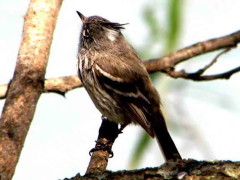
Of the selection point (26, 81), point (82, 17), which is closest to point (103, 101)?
point (82, 17)

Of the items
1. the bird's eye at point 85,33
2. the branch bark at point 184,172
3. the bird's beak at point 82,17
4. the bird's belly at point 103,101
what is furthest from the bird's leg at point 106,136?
the branch bark at point 184,172

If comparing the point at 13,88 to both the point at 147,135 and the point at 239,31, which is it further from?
the point at 239,31

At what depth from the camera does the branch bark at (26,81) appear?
4039 millimetres

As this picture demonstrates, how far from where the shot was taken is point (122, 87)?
578cm

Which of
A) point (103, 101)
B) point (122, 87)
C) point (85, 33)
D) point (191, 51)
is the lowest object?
point (103, 101)

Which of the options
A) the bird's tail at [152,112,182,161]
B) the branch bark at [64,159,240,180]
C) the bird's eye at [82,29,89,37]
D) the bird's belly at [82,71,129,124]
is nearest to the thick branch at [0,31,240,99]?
the bird's belly at [82,71,129,124]

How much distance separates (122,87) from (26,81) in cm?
152

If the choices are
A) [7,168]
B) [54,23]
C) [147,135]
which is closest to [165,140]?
[147,135]

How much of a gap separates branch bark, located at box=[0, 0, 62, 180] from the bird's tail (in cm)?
144

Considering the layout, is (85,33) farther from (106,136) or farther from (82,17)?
(106,136)

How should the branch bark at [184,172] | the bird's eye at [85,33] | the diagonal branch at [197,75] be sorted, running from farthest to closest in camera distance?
the bird's eye at [85,33]
the diagonal branch at [197,75]
the branch bark at [184,172]

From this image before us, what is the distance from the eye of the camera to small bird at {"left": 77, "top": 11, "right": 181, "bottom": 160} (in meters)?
5.63

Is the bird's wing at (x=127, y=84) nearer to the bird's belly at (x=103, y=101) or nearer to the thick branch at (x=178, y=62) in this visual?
the bird's belly at (x=103, y=101)

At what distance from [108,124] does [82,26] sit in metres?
1.62
